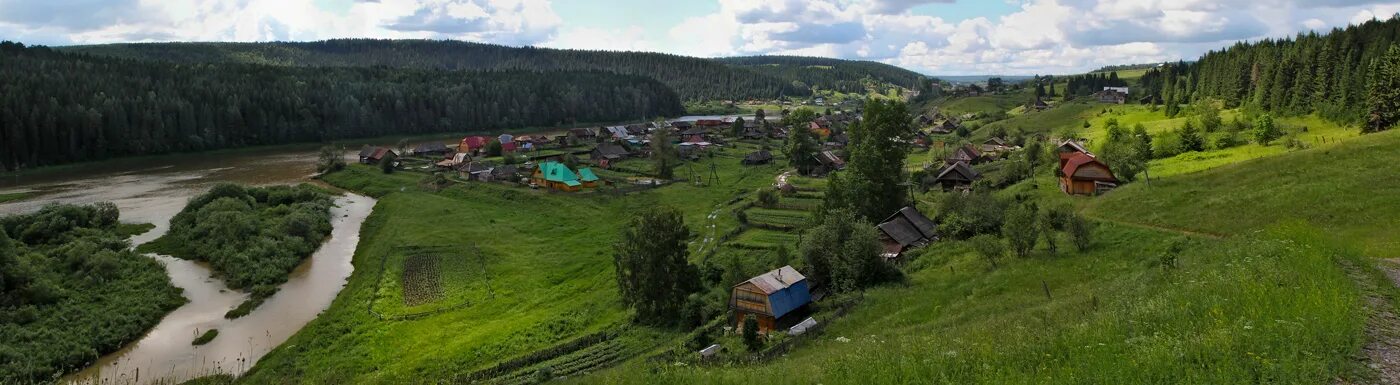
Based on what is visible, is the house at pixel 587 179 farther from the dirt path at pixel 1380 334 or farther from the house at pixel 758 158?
the dirt path at pixel 1380 334

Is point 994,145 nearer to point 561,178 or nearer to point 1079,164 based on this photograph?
point 1079,164

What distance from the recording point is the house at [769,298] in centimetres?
2678

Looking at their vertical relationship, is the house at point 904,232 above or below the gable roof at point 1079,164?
below

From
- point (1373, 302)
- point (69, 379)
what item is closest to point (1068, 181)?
point (1373, 302)

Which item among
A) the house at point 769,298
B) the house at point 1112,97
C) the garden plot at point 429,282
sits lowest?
the garden plot at point 429,282

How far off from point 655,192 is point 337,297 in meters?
29.6

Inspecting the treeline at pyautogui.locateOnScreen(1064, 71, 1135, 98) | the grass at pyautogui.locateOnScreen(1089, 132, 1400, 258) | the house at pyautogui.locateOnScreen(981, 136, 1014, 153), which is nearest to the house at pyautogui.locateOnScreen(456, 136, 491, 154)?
the house at pyautogui.locateOnScreen(981, 136, 1014, 153)

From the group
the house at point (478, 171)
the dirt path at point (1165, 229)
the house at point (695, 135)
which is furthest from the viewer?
the house at point (695, 135)

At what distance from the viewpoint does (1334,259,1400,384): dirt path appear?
31.3 feet

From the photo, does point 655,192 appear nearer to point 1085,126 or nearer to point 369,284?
point 369,284

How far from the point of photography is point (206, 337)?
3122 cm

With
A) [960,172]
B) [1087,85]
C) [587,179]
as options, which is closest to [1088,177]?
[960,172]

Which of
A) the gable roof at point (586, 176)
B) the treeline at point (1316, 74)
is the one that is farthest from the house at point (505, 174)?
the treeline at point (1316, 74)

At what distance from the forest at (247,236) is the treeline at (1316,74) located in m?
62.4
